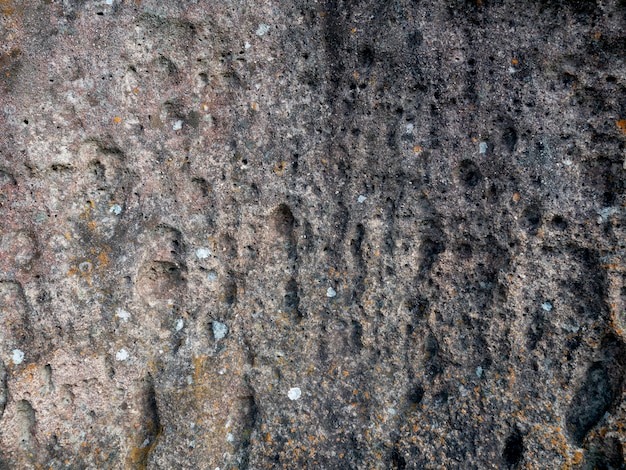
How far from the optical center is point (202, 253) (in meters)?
2.31

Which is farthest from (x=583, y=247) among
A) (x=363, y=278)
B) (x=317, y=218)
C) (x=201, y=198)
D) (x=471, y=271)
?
(x=201, y=198)

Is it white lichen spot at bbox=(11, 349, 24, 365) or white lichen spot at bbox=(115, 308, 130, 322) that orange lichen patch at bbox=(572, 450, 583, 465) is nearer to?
white lichen spot at bbox=(115, 308, 130, 322)

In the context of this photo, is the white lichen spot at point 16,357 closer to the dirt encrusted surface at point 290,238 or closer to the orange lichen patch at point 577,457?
the dirt encrusted surface at point 290,238

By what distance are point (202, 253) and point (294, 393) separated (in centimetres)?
74

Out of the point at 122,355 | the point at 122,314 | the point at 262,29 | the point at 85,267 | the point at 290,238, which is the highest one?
the point at 262,29

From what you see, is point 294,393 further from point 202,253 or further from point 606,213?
point 606,213


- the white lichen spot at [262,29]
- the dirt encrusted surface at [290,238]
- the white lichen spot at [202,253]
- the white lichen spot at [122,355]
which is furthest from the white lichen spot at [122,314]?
the white lichen spot at [262,29]

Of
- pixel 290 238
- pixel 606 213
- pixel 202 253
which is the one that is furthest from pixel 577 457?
pixel 202 253

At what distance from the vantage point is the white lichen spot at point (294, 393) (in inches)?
90.4

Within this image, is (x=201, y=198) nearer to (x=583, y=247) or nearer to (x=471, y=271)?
(x=471, y=271)

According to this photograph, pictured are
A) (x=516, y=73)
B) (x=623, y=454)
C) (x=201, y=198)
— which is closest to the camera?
(x=623, y=454)

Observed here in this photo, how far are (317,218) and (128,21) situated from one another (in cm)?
113

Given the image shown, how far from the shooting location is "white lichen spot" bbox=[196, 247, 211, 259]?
2.31m

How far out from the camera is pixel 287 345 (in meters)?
2.32
